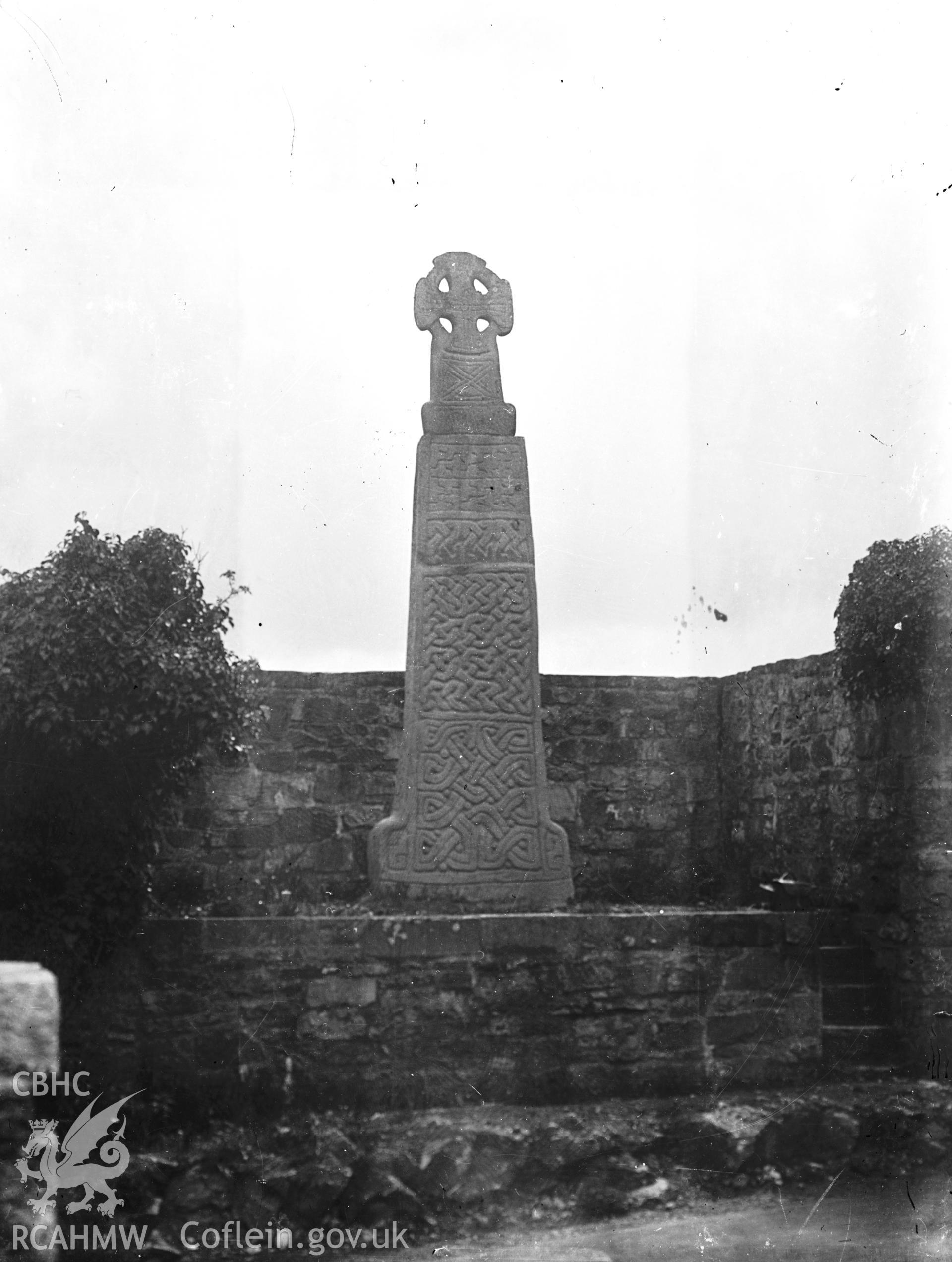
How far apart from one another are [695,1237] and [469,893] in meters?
1.80

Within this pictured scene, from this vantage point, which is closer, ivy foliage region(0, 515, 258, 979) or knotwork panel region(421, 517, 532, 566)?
ivy foliage region(0, 515, 258, 979)

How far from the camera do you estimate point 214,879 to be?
7.72m

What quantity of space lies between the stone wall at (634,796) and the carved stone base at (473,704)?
1.09 meters

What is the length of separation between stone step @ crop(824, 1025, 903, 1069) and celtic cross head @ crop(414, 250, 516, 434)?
3.16 meters

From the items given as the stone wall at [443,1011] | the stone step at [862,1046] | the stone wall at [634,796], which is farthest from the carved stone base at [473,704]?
the stone step at [862,1046]

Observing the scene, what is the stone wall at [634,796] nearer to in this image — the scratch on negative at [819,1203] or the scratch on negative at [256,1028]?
the scratch on negative at [256,1028]

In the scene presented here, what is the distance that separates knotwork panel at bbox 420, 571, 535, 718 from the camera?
612 centimetres

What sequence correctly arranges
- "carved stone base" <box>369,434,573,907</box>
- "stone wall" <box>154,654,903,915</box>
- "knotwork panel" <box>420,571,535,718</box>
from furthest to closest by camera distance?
"stone wall" <box>154,654,903,915</box> < "knotwork panel" <box>420,571,535,718</box> < "carved stone base" <box>369,434,573,907</box>

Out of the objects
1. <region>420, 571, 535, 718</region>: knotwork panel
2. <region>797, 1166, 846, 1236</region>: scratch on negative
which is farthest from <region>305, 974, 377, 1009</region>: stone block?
Result: <region>797, 1166, 846, 1236</region>: scratch on negative

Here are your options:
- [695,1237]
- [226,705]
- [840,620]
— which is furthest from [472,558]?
[695,1237]

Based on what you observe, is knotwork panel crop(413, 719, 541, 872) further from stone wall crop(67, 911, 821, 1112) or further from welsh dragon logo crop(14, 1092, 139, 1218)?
welsh dragon logo crop(14, 1092, 139, 1218)

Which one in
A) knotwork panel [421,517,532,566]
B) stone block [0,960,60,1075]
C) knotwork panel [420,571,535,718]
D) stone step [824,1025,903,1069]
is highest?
knotwork panel [421,517,532,566]

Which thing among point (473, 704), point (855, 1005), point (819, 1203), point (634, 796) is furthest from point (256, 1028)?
point (634, 796)

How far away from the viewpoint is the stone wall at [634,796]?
7.39m
